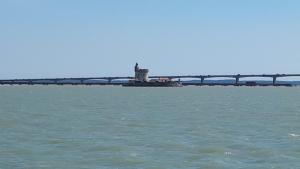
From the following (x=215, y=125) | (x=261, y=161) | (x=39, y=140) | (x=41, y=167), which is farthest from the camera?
(x=215, y=125)

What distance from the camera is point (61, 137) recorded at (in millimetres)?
31844

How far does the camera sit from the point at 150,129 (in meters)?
37.5

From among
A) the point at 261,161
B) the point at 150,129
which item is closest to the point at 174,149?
the point at 261,161

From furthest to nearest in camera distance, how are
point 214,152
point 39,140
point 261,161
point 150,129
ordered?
point 150,129 < point 39,140 < point 214,152 < point 261,161

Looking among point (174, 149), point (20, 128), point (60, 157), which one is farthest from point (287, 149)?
point (20, 128)

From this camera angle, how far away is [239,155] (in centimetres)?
2611

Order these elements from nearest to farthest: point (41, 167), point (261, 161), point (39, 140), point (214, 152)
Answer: point (41, 167) < point (261, 161) < point (214, 152) < point (39, 140)

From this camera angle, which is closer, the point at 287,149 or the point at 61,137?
the point at 287,149

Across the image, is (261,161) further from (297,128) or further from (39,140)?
(297,128)

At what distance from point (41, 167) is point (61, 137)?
9.07 metres

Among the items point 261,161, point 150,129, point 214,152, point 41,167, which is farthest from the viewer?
point 150,129

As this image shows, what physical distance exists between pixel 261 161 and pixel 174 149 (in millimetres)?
4286

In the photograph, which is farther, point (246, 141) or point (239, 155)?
point (246, 141)

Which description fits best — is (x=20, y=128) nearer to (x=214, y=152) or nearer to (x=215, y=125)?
(x=215, y=125)
